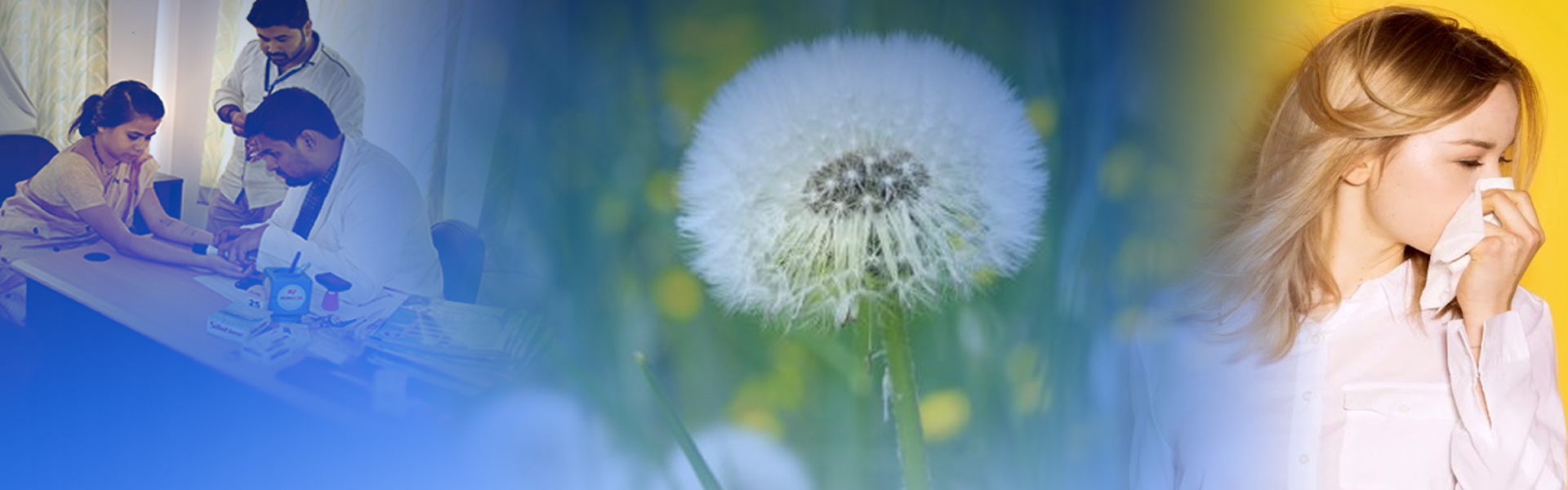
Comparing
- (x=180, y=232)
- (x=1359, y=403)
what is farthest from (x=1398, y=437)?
(x=180, y=232)

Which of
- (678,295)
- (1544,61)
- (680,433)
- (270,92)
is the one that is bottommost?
(680,433)

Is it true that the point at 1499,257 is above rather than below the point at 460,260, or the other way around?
above

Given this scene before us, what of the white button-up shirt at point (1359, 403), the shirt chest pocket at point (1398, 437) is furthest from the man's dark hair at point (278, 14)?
the shirt chest pocket at point (1398, 437)

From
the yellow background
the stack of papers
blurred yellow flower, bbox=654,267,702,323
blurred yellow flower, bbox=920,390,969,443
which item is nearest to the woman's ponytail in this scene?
the stack of papers

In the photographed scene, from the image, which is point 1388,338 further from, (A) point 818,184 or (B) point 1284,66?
(A) point 818,184

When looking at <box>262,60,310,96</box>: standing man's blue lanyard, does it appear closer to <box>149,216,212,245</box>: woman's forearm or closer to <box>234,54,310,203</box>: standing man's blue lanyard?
<box>234,54,310,203</box>: standing man's blue lanyard

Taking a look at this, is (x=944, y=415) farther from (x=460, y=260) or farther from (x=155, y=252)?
(x=155, y=252)
